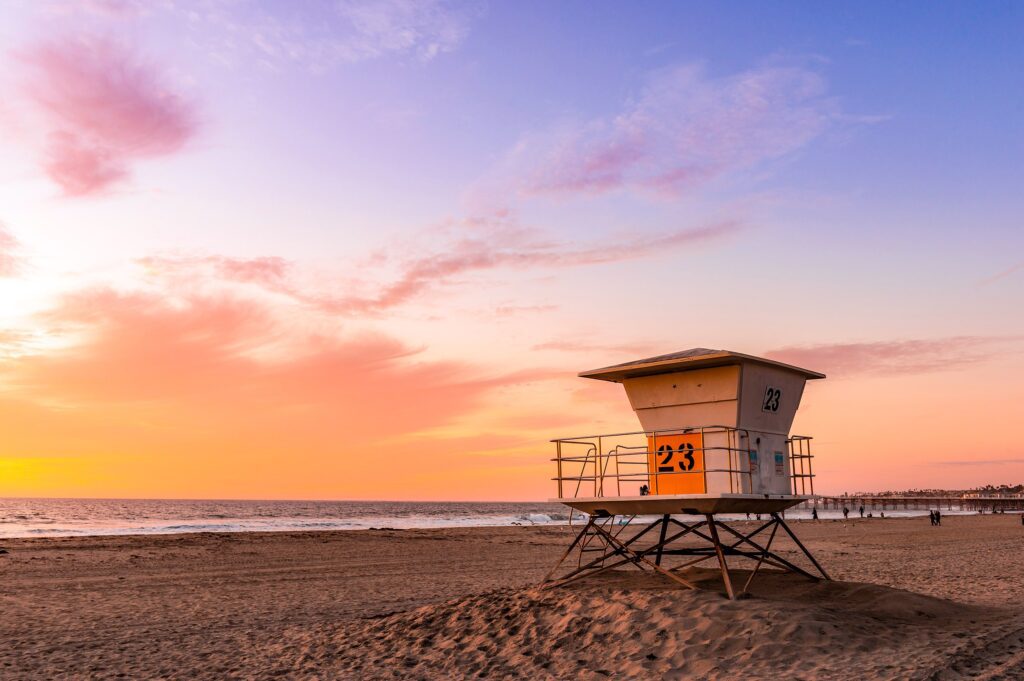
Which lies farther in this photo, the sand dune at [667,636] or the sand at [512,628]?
the sand at [512,628]

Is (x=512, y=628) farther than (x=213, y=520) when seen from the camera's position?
No

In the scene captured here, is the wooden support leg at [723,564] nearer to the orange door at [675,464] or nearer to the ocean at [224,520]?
the orange door at [675,464]

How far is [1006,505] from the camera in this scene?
395 ft

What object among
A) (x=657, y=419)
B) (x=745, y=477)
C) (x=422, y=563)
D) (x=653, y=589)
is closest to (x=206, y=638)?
(x=653, y=589)

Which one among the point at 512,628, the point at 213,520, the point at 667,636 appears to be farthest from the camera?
the point at 213,520

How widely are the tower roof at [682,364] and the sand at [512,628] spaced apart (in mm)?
3865

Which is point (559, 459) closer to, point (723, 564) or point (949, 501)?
point (723, 564)

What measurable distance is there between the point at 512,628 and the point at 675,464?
408 centimetres

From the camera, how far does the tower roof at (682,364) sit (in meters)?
13.6

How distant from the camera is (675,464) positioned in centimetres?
1414

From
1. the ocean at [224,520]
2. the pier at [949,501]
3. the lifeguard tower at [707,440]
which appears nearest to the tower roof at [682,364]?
the lifeguard tower at [707,440]

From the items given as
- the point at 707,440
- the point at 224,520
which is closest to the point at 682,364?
the point at 707,440

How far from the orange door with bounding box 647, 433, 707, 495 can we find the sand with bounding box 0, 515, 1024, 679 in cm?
179

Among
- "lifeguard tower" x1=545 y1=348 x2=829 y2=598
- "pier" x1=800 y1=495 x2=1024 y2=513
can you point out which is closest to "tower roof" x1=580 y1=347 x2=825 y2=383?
"lifeguard tower" x1=545 y1=348 x2=829 y2=598
